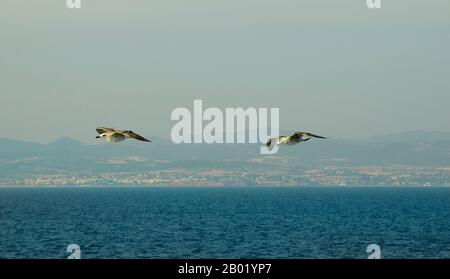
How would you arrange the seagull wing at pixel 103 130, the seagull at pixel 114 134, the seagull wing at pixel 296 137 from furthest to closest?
1. the seagull wing at pixel 296 137
2. the seagull wing at pixel 103 130
3. the seagull at pixel 114 134

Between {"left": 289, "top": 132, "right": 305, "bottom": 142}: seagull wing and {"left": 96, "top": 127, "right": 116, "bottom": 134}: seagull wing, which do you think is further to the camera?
{"left": 289, "top": 132, "right": 305, "bottom": 142}: seagull wing

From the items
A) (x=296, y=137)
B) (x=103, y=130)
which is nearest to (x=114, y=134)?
(x=103, y=130)

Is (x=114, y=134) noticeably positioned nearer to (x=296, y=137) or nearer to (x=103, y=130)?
(x=103, y=130)

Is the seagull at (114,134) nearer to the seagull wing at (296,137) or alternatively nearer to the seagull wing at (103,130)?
the seagull wing at (103,130)

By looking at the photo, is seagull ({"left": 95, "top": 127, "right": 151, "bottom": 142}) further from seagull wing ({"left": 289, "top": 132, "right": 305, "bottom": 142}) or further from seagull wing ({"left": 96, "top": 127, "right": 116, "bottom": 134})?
seagull wing ({"left": 289, "top": 132, "right": 305, "bottom": 142})

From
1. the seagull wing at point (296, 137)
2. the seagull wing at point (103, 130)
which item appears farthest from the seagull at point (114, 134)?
the seagull wing at point (296, 137)

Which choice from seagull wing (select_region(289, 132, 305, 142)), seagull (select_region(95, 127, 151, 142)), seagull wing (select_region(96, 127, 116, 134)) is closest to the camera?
seagull (select_region(95, 127, 151, 142))

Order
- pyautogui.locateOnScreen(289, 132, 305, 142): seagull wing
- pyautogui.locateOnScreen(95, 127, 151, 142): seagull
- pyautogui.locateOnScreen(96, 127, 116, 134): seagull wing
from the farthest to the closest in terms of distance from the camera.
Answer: pyautogui.locateOnScreen(289, 132, 305, 142): seagull wing < pyautogui.locateOnScreen(96, 127, 116, 134): seagull wing < pyautogui.locateOnScreen(95, 127, 151, 142): seagull

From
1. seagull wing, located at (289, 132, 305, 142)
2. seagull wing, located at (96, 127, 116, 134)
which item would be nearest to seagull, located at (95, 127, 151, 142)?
seagull wing, located at (96, 127, 116, 134)

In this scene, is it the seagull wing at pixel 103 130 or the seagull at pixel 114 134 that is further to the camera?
the seagull wing at pixel 103 130
